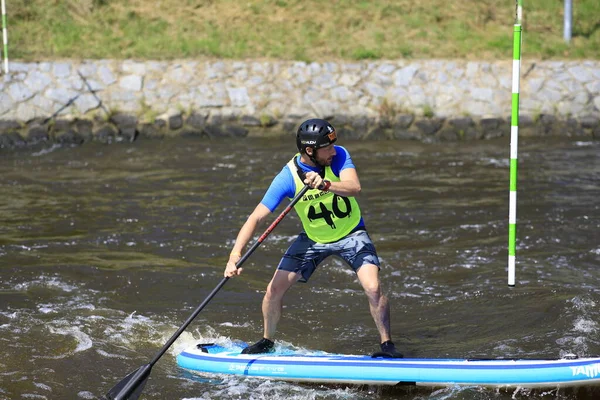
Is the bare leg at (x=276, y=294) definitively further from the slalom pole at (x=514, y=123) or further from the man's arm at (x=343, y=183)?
the slalom pole at (x=514, y=123)

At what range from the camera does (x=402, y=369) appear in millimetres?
6363

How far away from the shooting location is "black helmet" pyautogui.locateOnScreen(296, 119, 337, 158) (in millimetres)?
6477

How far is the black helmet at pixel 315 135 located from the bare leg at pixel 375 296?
0.95 meters

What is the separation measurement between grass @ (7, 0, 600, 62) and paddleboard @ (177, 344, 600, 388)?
1222cm

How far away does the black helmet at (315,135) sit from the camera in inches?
255

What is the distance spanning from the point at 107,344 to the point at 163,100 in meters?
10.5

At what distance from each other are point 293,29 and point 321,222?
43.6 feet

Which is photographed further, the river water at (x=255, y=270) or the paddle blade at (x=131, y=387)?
the river water at (x=255, y=270)

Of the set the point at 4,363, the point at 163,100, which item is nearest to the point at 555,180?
the point at 163,100

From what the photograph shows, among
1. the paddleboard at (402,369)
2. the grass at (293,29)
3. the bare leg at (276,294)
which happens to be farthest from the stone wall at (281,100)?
the paddleboard at (402,369)

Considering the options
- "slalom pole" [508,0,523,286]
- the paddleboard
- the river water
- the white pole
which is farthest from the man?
the white pole

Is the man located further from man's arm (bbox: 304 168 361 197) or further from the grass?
the grass

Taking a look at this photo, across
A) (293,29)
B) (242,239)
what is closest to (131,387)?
(242,239)

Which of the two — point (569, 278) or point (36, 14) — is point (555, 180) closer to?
point (569, 278)
